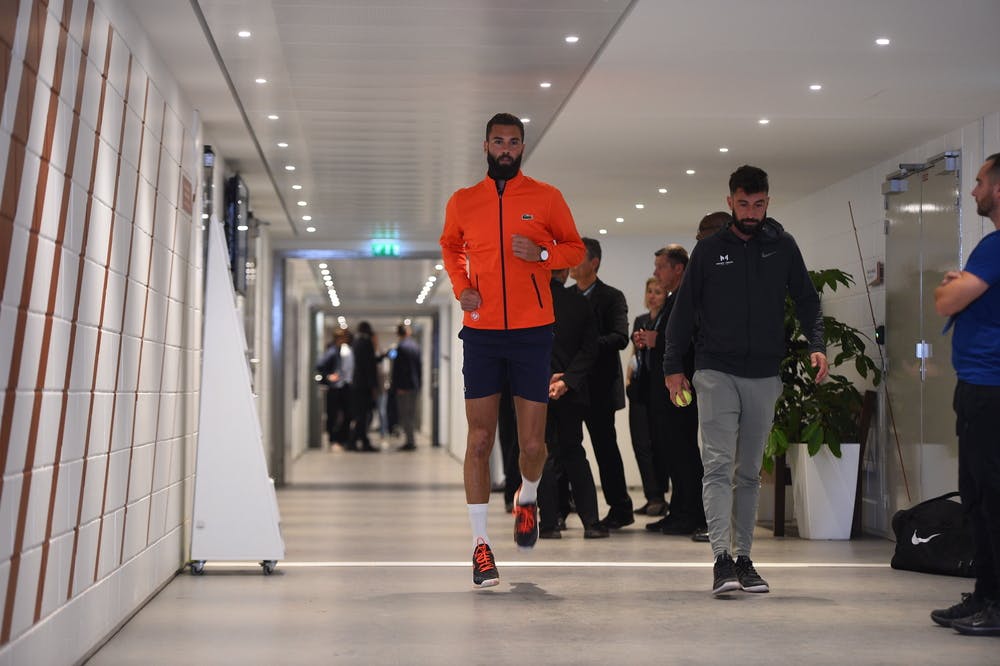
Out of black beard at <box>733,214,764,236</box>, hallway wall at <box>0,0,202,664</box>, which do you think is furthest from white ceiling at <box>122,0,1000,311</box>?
black beard at <box>733,214,764,236</box>

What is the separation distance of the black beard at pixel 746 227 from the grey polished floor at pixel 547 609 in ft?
3.95

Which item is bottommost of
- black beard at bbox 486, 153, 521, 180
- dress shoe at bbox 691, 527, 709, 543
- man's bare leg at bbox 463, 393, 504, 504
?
dress shoe at bbox 691, 527, 709, 543

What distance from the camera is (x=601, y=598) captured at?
14.1 feet

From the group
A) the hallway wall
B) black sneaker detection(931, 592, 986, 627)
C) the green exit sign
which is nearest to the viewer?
the hallway wall

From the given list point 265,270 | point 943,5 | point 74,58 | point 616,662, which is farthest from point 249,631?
point 265,270

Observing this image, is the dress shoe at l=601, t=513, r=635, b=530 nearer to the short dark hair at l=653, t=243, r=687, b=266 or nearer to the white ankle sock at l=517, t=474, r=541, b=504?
the short dark hair at l=653, t=243, r=687, b=266

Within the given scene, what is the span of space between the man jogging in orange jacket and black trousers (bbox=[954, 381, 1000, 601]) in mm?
1359

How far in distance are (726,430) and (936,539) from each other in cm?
123

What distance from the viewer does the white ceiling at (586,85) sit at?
15.4 ft

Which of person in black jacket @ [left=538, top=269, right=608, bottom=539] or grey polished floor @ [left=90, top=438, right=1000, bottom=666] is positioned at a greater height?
person in black jacket @ [left=538, top=269, right=608, bottom=539]

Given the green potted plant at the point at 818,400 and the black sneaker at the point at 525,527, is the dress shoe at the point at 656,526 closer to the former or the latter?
the green potted plant at the point at 818,400

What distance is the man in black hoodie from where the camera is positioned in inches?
170

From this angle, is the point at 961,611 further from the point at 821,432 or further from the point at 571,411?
the point at 821,432

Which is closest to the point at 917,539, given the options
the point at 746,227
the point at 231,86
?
the point at 746,227
